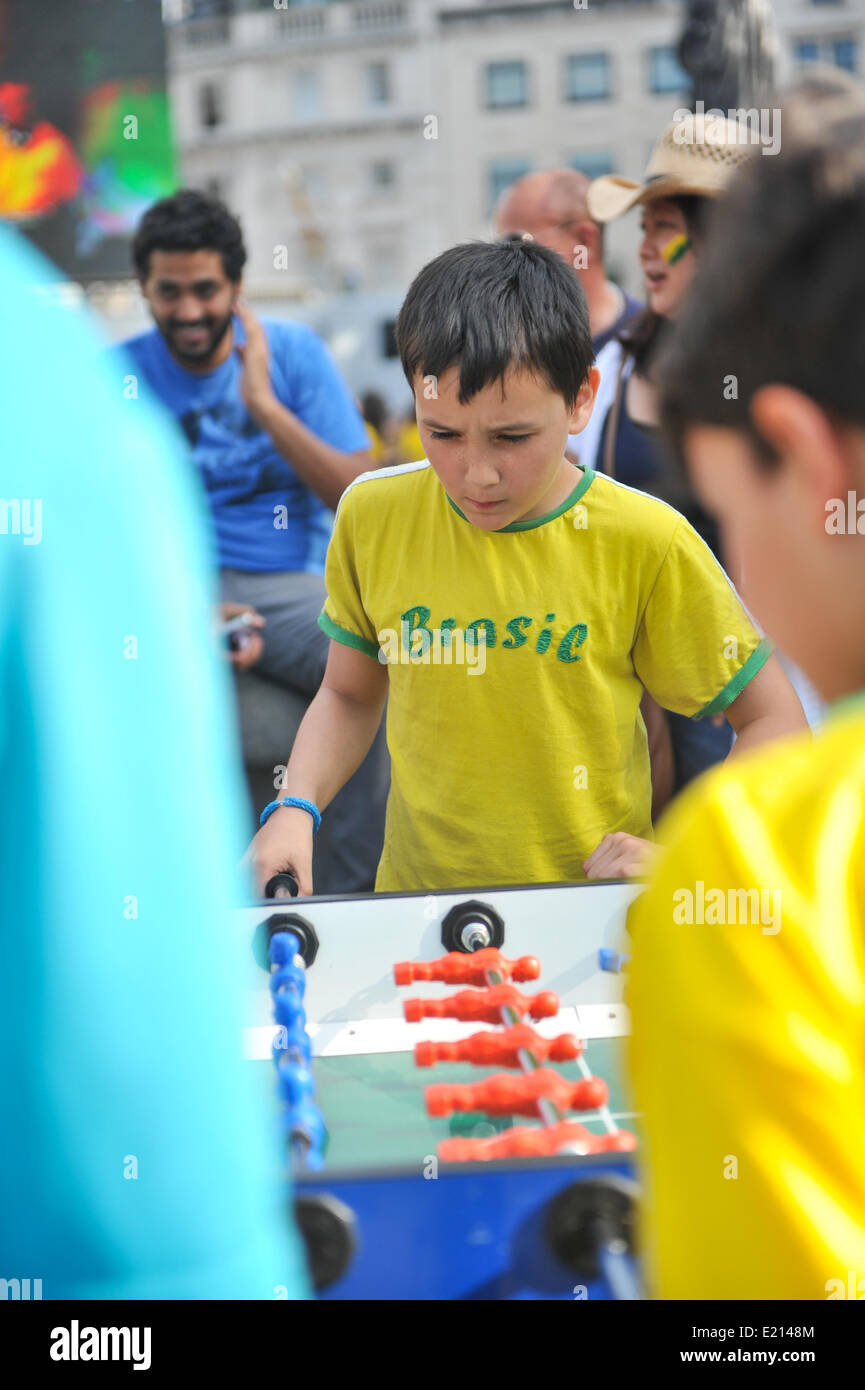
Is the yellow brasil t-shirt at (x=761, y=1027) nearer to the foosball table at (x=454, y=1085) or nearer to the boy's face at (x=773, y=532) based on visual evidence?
the boy's face at (x=773, y=532)

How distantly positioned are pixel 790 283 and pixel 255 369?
7.78 ft

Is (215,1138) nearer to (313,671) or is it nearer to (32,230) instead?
(313,671)

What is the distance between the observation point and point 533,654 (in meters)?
1.83

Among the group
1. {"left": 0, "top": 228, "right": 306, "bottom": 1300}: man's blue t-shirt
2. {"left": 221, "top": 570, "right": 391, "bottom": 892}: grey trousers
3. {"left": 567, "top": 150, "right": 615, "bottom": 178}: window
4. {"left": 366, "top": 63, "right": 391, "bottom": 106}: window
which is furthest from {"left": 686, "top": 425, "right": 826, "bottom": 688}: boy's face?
{"left": 366, "top": 63, "right": 391, "bottom": 106}: window

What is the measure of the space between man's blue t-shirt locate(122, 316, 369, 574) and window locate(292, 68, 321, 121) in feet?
101

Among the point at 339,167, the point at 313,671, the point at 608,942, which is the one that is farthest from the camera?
the point at 339,167

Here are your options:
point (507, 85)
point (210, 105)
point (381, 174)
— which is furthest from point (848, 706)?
point (210, 105)

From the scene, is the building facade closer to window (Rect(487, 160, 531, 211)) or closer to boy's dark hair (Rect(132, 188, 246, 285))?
window (Rect(487, 160, 531, 211))

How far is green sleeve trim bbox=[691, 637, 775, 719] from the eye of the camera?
177cm

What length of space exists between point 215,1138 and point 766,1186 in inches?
9.4

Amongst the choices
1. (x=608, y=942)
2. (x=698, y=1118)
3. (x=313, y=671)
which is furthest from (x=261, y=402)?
(x=698, y=1118)

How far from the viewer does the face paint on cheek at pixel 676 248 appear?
237cm

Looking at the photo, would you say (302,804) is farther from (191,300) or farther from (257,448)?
(191,300)
